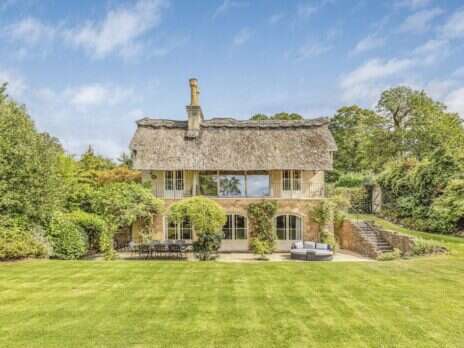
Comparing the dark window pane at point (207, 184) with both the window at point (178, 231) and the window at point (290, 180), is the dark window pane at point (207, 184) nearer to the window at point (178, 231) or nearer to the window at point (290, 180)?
the window at point (178, 231)

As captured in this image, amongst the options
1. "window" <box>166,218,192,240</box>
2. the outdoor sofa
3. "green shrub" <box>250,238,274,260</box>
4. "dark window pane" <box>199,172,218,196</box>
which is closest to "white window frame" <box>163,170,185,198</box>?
"dark window pane" <box>199,172,218,196</box>

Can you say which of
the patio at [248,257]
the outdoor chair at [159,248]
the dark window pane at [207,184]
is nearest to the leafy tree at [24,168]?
the patio at [248,257]

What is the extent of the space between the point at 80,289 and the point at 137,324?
10.4 ft

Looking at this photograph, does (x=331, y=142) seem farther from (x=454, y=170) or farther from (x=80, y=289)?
(x=80, y=289)

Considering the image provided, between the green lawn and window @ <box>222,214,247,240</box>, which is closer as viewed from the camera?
the green lawn

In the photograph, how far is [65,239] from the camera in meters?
14.7

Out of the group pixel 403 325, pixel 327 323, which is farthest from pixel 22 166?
pixel 403 325

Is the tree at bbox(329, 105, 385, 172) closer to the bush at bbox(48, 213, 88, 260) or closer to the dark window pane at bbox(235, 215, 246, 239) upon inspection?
the dark window pane at bbox(235, 215, 246, 239)

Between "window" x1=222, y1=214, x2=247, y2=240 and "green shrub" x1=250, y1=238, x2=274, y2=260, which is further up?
"window" x1=222, y1=214, x2=247, y2=240

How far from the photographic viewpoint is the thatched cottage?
2016 centimetres

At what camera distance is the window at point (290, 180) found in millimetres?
21047

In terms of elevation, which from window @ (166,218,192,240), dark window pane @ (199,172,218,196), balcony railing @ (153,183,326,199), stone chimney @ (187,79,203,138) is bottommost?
window @ (166,218,192,240)

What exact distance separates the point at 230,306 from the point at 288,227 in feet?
44.0

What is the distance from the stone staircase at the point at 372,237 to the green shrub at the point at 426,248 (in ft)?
9.04
